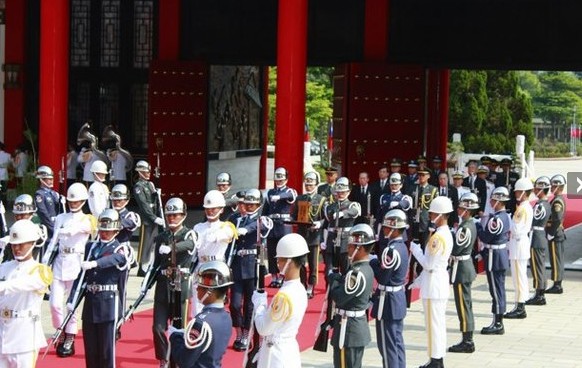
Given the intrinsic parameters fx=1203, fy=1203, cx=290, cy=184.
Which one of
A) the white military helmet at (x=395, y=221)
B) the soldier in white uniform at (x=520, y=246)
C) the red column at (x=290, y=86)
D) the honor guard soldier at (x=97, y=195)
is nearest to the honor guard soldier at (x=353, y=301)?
the white military helmet at (x=395, y=221)

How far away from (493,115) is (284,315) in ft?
147

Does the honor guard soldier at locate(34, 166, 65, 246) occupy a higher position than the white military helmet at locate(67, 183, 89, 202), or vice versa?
the white military helmet at locate(67, 183, 89, 202)

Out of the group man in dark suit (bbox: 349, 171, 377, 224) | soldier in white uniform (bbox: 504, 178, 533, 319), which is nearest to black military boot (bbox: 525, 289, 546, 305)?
soldier in white uniform (bbox: 504, 178, 533, 319)

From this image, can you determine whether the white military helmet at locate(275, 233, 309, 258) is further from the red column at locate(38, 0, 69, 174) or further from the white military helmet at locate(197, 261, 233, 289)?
the red column at locate(38, 0, 69, 174)

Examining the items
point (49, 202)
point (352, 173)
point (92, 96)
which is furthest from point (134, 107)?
point (49, 202)

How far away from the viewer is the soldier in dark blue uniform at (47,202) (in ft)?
53.3

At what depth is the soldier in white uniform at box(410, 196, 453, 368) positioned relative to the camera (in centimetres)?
1288

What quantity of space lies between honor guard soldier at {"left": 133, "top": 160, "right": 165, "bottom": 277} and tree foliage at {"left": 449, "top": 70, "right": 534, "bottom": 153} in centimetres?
3304

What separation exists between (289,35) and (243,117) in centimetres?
995

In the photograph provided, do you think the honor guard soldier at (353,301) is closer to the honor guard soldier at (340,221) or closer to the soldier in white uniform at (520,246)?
the honor guard soldier at (340,221)

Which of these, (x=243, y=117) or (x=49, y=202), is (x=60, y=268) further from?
(x=243, y=117)

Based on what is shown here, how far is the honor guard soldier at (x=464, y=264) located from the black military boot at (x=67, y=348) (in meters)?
4.38

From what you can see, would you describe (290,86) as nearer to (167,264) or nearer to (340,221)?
(340,221)

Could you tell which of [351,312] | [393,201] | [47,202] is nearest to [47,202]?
[47,202]
